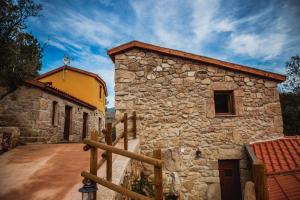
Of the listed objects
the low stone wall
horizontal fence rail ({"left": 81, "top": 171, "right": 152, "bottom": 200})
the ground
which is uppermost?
the low stone wall

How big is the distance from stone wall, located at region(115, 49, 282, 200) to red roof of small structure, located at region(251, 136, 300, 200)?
409 mm

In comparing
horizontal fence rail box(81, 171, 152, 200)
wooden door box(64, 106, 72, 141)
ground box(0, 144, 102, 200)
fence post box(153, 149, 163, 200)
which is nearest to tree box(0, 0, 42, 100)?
ground box(0, 144, 102, 200)

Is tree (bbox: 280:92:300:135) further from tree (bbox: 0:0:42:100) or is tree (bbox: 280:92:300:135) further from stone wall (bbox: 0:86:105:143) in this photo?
tree (bbox: 0:0:42:100)

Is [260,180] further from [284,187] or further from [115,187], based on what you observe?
[284,187]

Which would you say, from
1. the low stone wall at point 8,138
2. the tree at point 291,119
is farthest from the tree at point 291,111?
the low stone wall at point 8,138

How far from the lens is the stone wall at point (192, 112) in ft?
20.0

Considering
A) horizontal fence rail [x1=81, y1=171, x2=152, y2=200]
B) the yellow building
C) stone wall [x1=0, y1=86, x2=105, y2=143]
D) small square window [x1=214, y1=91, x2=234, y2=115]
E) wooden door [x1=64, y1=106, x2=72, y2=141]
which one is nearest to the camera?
horizontal fence rail [x1=81, y1=171, x2=152, y2=200]

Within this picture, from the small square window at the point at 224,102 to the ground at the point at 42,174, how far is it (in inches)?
182

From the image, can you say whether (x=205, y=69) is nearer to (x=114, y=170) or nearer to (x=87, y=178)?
(x=114, y=170)

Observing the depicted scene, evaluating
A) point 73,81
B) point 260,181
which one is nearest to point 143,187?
point 260,181

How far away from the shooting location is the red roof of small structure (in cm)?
377

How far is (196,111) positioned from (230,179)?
7.81 feet

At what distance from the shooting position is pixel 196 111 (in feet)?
20.8

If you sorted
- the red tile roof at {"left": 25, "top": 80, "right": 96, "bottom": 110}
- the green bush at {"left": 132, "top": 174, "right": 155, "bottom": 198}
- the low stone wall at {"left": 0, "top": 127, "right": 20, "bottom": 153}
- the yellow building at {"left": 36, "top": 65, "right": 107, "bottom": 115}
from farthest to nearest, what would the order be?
the yellow building at {"left": 36, "top": 65, "right": 107, "bottom": 115}, the red tile roof at {"left": 25, "top": 80, "right": 96, "bottom": 110}, the low stone wall at {"left": 0, "top": 127, "right": 20, "bottom": 153}, the green bush at {"left": 132, "top": 174, "right": 155, "bottom": 198}
